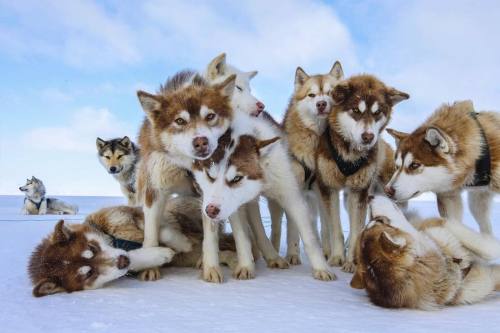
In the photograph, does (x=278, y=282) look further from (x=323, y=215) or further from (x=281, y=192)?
(x=323, y=215)

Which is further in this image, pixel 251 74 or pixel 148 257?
pixel 251 74

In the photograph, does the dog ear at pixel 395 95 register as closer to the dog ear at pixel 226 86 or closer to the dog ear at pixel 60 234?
the dog ear at pixel 226 86

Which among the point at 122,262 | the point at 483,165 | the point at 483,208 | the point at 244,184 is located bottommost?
the point at 122,262

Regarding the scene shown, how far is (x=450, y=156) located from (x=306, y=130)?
153 cm

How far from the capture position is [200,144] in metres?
3.44

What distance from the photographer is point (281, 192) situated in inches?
155

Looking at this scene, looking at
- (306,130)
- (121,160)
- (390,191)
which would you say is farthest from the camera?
(121,160)

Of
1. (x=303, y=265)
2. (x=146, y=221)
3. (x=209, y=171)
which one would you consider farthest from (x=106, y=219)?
(x=303, y=265)

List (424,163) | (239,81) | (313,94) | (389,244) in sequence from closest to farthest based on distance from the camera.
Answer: (389,244)
(424,163)
(313,94)
(239,81)

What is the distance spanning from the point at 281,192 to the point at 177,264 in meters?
1.30

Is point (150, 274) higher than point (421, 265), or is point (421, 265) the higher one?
point (421, 265)

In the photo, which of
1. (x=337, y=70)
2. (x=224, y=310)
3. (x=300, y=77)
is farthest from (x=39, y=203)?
(x=224, y=310)

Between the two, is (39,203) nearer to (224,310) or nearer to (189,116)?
(189,116)

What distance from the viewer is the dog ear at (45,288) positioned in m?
3.27
